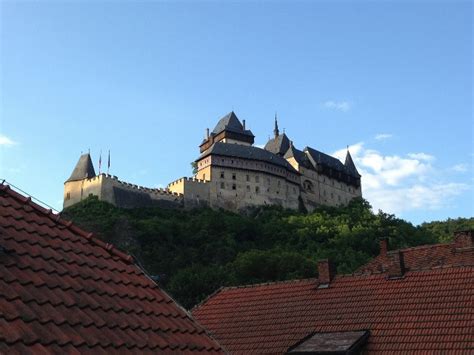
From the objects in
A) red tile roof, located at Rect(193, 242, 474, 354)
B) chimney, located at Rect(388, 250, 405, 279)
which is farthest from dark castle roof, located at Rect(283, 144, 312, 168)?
chimney, located at Rect(388, 250, 405, 279)

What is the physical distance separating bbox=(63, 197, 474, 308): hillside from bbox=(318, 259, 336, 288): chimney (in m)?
31.8

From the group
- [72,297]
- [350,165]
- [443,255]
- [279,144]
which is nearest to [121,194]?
[279,144]

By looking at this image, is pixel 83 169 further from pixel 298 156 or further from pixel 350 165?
pixel 350 165

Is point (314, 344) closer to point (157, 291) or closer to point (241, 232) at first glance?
point (157, 291)

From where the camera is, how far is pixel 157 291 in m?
5.86

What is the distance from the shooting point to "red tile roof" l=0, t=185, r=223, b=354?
4242 millimetres

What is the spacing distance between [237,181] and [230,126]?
1450 cm

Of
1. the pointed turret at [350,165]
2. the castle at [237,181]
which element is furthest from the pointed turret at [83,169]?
the pointed turret at [350,165]

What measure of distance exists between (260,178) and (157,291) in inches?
3286

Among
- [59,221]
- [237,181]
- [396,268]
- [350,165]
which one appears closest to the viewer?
[59,221]

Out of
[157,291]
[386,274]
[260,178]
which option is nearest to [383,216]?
[260,178]

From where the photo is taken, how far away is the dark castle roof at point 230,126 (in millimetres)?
97719

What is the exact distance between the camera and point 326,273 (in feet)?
57.2

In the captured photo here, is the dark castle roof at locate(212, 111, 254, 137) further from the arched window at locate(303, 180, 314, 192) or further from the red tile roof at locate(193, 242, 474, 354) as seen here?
the red tile roof at locate(193, 242, 474, 354)
